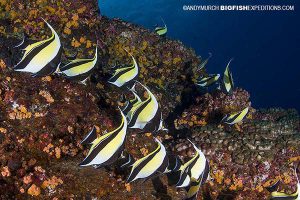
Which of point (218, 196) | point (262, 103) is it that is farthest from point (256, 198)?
point (262, 103)

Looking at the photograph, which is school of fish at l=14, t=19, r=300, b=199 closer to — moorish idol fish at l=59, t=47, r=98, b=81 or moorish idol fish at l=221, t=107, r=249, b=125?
moorish idol fish at l=59, t=47, r=98, b=81

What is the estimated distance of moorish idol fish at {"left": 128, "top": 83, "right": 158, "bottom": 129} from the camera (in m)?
3.97

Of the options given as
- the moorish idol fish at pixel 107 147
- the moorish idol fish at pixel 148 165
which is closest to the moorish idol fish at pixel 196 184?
the moorish idol fish at pixel 148 165

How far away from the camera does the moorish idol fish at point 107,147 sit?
348cm

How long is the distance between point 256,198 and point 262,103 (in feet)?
131

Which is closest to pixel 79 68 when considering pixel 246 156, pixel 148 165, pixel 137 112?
pixel 137 112

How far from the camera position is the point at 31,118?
5.73m

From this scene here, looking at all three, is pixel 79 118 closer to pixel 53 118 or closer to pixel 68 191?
pixel 53 118

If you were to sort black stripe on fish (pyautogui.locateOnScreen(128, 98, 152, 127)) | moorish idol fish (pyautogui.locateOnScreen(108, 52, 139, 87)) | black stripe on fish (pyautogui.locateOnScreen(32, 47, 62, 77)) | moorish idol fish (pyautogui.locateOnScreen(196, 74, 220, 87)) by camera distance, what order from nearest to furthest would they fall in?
black stripe on fish (pyautogui.locateOnScreen(32, 47, 62, 77)) → black stripe on fish (pyautogui.locateOnScreen(128, 98, 152, 127)) → moorish idol fish (pyautogui.locateOnScreen(108, 52, 139, 87)) → moorish idol fish (pyautogui.locateOnScreen(196, 74, 220, 87))

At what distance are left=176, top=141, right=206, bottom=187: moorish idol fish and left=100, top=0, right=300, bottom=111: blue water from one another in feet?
147

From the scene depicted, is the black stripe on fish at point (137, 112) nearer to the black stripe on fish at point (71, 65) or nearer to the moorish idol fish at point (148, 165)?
the moorish idol fish at point (148, 165)

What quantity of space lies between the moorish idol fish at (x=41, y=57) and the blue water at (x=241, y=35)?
45.7 meters

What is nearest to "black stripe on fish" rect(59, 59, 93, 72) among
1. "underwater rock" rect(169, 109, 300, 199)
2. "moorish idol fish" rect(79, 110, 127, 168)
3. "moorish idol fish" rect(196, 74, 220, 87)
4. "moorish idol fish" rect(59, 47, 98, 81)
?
"moorish idol fish" rect(59, 47, 98, 81)

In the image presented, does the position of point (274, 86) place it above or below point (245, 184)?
below
